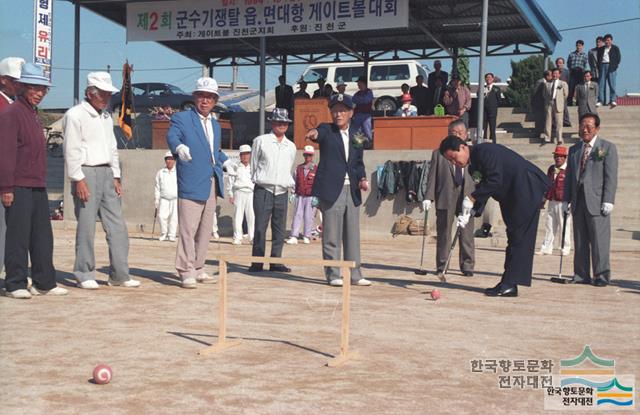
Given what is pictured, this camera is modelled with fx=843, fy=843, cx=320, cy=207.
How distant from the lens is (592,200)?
1044 cm

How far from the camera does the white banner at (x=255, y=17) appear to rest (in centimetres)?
1862

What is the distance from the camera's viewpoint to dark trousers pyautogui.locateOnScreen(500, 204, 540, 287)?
8984 mm

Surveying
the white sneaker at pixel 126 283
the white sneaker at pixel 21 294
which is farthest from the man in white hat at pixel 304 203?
the white sneaker at pixel 21 294

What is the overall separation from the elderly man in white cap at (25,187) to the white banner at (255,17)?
11.6 metres

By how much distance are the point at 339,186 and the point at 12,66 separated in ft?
12.1

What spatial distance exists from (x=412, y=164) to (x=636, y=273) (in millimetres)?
6615

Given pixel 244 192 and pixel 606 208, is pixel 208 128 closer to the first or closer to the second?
pixel 606 208

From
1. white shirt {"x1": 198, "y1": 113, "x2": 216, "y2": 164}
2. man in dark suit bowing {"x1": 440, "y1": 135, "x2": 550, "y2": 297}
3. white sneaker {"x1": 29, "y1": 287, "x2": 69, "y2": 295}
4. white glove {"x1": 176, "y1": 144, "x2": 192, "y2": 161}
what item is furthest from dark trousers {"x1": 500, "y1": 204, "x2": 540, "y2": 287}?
white sneaker {"x1": 29, "y1": 287, "x2": 69, "y2": 295}

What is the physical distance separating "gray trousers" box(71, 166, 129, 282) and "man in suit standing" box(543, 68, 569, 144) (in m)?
13.4

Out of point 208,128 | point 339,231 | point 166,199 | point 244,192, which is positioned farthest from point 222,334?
point 166,199

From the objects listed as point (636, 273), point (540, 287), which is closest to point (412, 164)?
point (636, 273)

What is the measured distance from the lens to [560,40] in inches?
964

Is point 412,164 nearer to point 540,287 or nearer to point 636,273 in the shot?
point 636,273

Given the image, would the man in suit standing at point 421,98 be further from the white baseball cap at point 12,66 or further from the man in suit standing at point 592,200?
the white baseball cap at point 12,66
